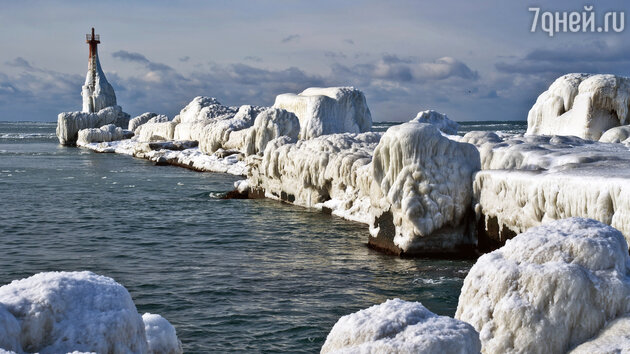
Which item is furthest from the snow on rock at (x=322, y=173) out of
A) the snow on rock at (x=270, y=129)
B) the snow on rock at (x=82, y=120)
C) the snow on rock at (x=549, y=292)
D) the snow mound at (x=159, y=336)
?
the snow on rock at (x=82, y=120)

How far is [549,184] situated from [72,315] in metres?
11.5

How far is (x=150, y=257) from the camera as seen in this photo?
18.1 metres

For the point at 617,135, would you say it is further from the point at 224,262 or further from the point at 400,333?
the point at 400,333

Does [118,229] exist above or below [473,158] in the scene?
below

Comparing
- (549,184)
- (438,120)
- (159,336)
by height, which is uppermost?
(438,120)

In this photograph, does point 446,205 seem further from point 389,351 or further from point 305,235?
point 389,351

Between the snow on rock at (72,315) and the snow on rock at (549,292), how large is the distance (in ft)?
11.2

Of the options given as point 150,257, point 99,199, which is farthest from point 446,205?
point 99,199

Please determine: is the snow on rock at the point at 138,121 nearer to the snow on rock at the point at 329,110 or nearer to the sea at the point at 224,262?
the snow on rock at the point at 329,110

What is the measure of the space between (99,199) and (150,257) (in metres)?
14.1

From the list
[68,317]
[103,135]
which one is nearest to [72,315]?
[68,317]

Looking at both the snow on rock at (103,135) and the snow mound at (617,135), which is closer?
the snow mound at (617,135)

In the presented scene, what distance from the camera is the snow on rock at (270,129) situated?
141 ft

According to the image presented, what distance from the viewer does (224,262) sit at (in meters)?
17.3
